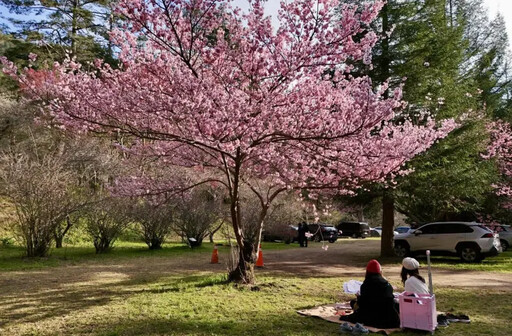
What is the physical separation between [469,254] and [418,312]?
10863mm

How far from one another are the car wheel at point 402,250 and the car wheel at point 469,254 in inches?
80.2

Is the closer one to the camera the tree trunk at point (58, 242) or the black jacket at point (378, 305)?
the black jacket at point (378, 305)

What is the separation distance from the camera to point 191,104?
19.1 ft

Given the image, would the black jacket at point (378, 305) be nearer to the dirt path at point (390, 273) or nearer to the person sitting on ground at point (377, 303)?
the person sitting on ground at point (377, 303)

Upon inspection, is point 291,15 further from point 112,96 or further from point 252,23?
point 112,96

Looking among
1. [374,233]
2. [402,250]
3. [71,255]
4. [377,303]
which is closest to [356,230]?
[374,233]

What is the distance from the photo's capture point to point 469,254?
1404 cm

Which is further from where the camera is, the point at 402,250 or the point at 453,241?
the point at 402,250

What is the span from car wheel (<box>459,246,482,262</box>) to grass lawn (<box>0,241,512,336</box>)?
5.72 meters

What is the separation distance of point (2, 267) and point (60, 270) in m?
1.58

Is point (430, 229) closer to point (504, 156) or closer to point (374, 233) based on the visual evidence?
point (504, 156)

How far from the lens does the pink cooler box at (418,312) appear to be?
500 cm

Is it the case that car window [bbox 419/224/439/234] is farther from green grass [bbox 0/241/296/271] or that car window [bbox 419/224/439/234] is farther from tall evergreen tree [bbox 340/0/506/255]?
green grass [bbox 0/241/296/271]

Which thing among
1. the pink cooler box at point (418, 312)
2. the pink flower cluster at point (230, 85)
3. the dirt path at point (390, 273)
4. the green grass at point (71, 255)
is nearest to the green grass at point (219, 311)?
the pink cooler box at point (418, 312)
